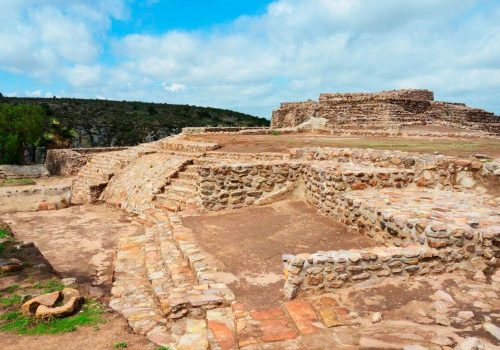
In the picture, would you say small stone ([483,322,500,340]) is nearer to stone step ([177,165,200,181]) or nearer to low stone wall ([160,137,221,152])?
stone step ([177,165,200,181])

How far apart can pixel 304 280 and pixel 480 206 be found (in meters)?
3.34

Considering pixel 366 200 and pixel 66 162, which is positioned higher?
pixel 366 200

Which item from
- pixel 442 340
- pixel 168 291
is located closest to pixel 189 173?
pixel 168 291

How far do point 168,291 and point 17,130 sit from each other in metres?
27.5

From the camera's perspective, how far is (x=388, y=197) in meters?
6.59

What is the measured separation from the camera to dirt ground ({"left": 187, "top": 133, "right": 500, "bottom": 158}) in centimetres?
1001

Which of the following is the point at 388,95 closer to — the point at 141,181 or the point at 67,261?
the point at 141,181

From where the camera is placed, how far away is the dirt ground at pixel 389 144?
10.0m

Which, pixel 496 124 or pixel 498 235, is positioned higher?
pixel 496 124

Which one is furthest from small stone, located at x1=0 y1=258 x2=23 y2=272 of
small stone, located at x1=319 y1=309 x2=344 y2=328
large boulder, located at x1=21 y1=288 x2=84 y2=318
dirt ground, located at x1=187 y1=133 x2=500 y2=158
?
dirt ground, located at x1=187 y1=133 x2=500 y2=158

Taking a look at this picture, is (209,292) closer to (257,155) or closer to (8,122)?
(257,155)

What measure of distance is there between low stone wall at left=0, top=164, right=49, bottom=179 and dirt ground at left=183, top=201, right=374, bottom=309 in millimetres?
18810

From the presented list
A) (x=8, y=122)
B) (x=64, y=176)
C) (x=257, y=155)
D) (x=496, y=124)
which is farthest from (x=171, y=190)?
(x=8, y=122)

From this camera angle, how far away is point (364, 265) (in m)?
4.47
